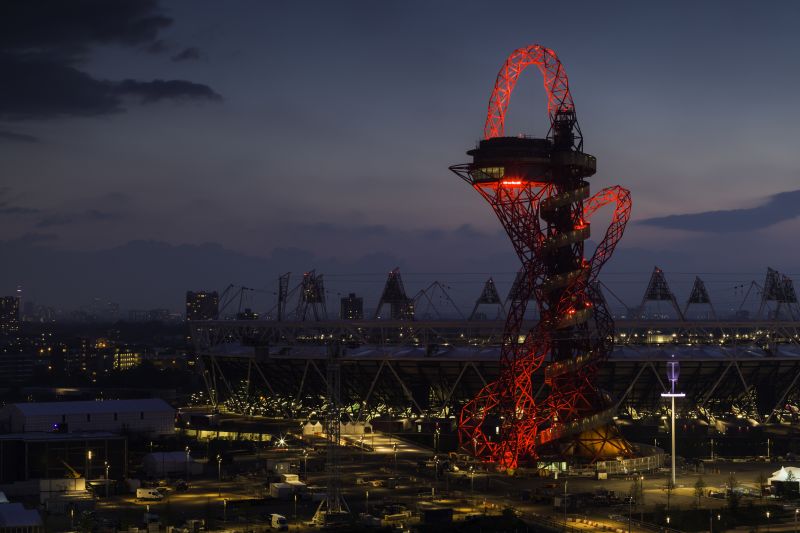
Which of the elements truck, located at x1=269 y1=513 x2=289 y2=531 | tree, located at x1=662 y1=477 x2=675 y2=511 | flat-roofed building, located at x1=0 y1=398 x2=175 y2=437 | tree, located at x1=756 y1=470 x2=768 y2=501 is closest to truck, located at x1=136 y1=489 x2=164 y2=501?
truck, located at x1=269 y1=513 x2=289 y2=531

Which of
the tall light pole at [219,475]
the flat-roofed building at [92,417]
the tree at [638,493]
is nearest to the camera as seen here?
the tree at [638,493]

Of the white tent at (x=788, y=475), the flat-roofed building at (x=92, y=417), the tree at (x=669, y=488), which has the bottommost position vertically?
the tree at (x=669, y=488)

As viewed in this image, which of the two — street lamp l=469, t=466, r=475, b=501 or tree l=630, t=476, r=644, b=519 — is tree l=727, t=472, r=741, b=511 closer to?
tree l=630, t=476, r=644, b=519

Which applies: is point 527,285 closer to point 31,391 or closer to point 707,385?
point 707,385

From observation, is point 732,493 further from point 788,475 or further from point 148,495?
point 148,495

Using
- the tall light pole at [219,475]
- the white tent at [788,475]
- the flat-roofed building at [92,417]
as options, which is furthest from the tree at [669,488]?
the flat-roofed building at [92,417]

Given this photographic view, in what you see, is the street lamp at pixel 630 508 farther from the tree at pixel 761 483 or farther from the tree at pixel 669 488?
the tree at pixel 761 483
